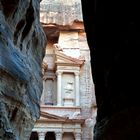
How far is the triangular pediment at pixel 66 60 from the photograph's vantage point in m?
28.4

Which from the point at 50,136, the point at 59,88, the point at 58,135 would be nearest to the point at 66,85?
the point at 59,88

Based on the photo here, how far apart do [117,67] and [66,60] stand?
2507cm

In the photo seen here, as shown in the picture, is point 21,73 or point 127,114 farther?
point 21,73

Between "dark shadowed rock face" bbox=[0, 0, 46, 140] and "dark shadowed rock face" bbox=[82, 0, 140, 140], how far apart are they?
2.92 metres

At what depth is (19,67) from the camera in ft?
24.7

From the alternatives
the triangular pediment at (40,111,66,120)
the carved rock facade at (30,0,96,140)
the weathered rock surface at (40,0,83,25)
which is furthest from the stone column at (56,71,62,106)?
the weathered rock surface at (40,0,83,25)

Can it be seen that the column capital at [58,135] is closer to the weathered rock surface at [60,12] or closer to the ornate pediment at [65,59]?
the ornate pediment at [65,59]

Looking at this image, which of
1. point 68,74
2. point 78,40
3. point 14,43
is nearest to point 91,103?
point 68,74

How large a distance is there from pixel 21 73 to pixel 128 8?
4500mm

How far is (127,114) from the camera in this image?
289 cm

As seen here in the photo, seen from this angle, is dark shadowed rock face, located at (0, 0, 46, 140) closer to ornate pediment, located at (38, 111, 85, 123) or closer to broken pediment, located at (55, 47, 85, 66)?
ornate pediment, located at (38, 111, 85, 123)

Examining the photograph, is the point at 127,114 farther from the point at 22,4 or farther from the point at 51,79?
the point at 51,79

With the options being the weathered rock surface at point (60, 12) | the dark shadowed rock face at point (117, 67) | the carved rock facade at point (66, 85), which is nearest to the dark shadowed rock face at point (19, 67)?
the dark shadowed rock face at point (117, 67)

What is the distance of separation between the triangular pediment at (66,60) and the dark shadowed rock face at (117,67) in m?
24.0
